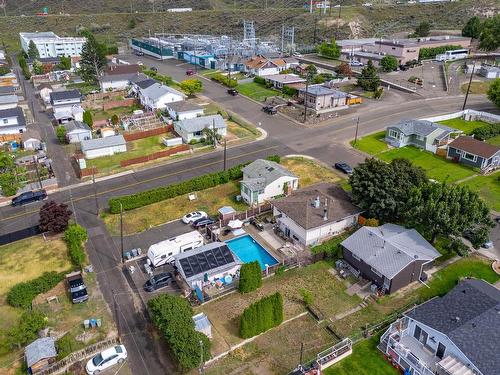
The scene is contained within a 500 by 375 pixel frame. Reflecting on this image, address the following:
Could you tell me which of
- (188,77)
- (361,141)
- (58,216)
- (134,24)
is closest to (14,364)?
(58,216)

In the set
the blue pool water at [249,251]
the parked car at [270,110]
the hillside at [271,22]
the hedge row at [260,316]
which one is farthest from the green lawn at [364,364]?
the hillside at [271,22]

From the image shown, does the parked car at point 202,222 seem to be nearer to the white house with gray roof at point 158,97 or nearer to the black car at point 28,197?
the black car at point 28,197

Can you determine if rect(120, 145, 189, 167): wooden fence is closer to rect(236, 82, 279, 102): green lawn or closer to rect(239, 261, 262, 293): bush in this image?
rect(236, 82, 279, 102): green lawn

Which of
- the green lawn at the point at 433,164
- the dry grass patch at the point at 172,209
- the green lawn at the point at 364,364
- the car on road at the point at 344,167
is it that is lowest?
the green lawn at the point at 364,364

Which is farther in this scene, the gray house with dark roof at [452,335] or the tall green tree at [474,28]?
the tall green tree at [474,28]

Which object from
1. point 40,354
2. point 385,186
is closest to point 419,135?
point 385,186
